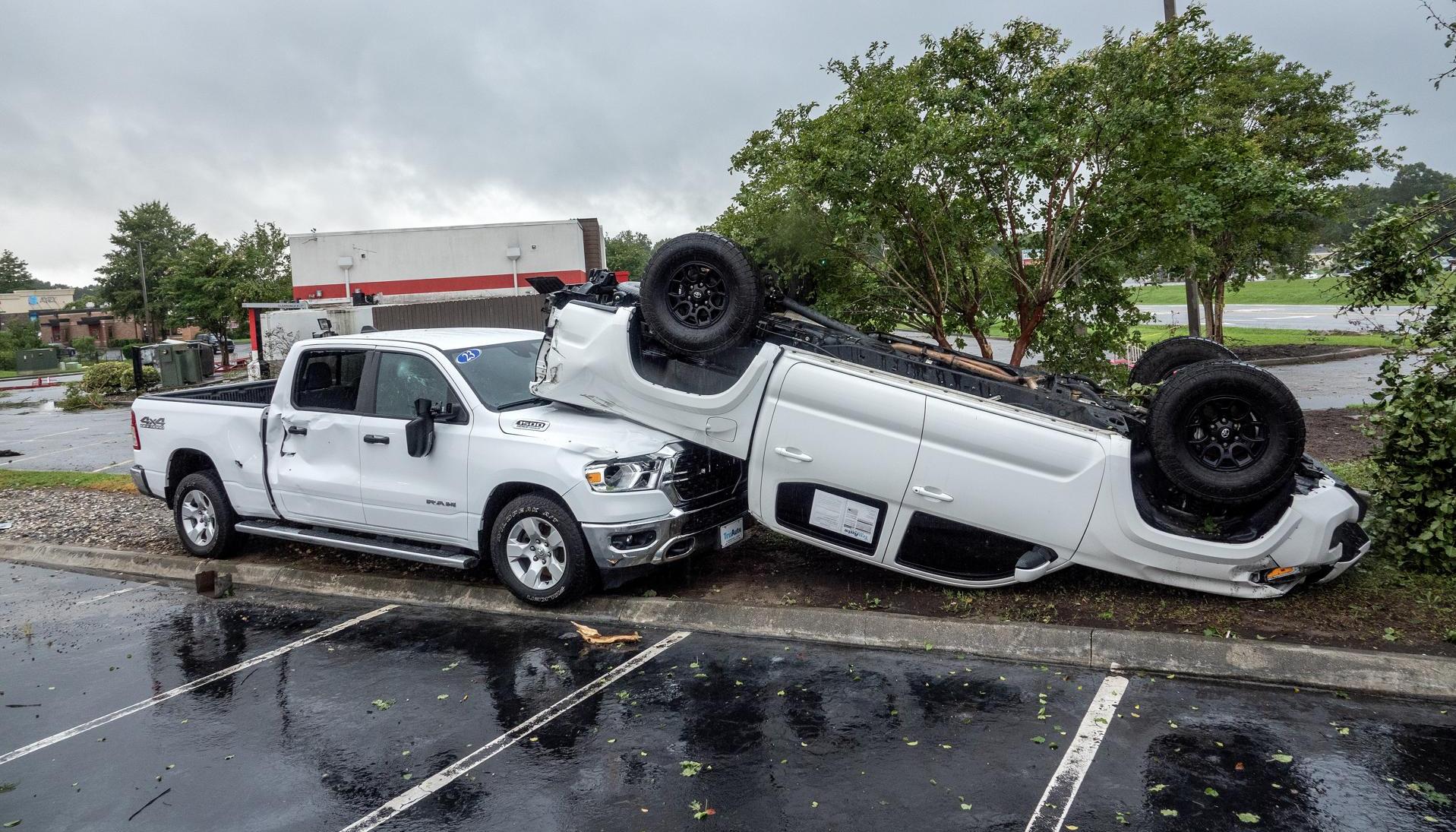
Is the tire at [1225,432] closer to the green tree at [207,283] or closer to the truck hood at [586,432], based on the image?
the truck hood at [586,432]

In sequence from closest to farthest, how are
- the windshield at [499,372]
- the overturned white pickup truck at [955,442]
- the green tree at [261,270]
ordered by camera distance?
1. the overturned white pickup truck at [955,442]
2. the windshield at [499,372]
3. the green tree at [261,270]

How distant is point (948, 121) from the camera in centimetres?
825

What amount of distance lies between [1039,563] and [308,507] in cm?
538

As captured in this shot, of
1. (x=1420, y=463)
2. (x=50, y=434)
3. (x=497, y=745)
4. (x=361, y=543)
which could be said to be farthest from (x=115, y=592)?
(x=50, y=434)

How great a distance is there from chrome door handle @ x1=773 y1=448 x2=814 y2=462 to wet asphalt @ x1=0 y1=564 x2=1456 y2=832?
113cm

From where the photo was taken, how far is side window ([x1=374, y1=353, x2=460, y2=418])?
7.06m

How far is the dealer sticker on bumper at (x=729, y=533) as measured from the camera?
6.64 metres

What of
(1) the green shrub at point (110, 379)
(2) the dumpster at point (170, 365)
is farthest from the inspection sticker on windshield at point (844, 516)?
(1) the green shrub at point (110, 379)

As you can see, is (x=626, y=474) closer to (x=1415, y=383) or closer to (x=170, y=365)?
(x=1415, y=383)

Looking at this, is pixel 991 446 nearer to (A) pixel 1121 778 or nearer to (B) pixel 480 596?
(A) pixel 1121 778

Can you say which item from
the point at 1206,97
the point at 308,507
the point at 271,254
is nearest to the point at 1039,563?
the point at 308,507

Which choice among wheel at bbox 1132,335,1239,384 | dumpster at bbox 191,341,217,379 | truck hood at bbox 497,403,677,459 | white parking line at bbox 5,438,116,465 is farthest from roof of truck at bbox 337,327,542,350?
dumpster at bbox 191,341,217,379

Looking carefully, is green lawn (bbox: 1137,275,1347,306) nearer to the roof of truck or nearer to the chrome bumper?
the roof of truck

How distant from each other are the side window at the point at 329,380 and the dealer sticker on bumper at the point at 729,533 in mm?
2955
